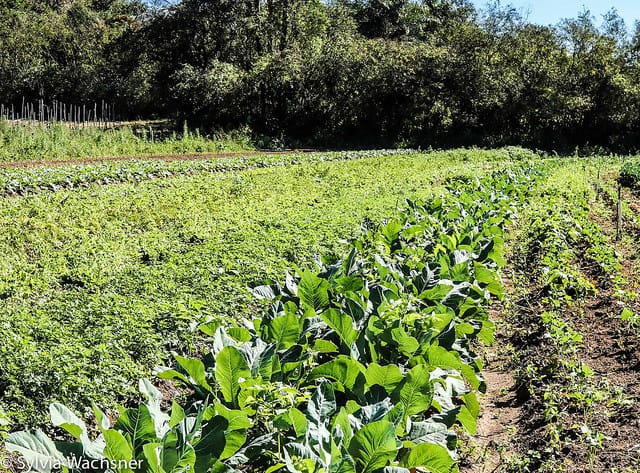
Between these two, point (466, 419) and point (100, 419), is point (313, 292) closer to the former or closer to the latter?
point (466, 419)

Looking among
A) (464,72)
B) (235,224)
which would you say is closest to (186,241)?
(235,224)

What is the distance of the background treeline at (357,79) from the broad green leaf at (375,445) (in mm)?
33964

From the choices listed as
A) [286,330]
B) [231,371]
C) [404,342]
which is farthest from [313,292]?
[231,371]

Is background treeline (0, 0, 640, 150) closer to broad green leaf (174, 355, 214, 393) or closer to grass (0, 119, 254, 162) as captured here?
grass (0, 119, 254, 162)

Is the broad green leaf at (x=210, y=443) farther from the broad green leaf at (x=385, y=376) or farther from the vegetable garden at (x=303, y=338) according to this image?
the broad green leaf at (x=385, y=376)

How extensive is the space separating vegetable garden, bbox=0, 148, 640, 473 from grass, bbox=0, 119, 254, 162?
1176 cm

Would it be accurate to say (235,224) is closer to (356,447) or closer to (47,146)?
(356,447)

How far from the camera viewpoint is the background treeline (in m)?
34.8

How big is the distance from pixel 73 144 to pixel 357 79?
19604 millimetres

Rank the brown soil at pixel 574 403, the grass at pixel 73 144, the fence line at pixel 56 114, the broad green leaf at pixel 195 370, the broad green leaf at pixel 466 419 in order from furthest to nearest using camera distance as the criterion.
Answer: the fence line at pixel 56 114, the grass at pixel 73 144, the brown soil at pixel 574 403, the broad green leaf at pixel 466 419, the broad green leaf at pixel 195 370

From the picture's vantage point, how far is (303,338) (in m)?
3.38

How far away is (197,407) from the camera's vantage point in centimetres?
275

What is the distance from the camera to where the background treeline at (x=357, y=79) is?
1368 inches

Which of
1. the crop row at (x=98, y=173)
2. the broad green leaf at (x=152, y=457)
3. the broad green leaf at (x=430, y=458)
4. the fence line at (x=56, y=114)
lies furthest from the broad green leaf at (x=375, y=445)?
the fence line at (x=56, y=114)
